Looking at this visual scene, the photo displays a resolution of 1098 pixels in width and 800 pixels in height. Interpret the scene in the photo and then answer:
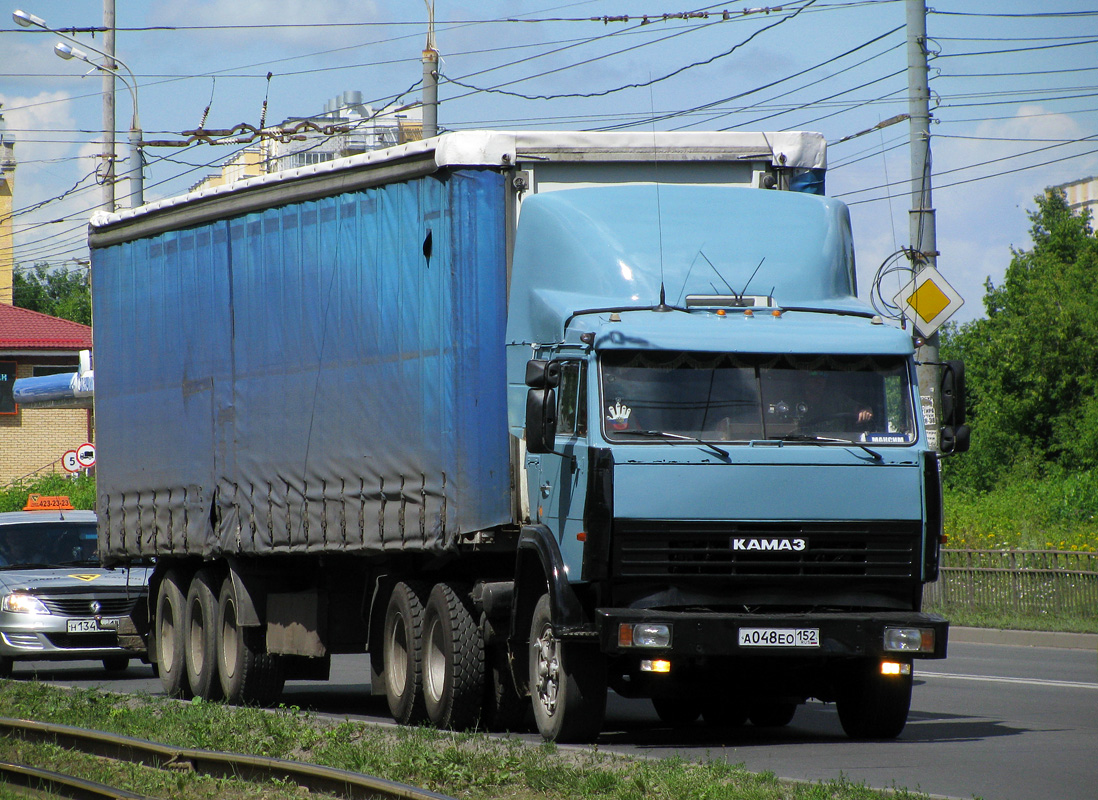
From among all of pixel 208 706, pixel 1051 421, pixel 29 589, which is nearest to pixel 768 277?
pixel 208 706

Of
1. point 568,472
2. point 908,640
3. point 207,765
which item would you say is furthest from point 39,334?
point 908,640

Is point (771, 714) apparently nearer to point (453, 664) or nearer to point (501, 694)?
point (501, 694)

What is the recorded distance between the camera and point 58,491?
45.3 m

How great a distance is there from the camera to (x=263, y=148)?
107ft

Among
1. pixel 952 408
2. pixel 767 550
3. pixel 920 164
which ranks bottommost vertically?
pixel 767 550

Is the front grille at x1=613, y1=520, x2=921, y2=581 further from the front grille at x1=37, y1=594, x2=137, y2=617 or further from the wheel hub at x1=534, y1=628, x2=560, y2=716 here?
the front grille at x1=37, y1=594, x2=137, y2=617

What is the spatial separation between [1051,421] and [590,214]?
1780 inches

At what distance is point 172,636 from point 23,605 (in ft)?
8.44

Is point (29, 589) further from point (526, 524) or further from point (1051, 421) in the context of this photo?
point (1051, 421)

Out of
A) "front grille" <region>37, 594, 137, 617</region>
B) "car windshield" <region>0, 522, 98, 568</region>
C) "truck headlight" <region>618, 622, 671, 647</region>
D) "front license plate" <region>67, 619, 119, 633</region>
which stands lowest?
"front license plate" <region>67, 619, 119, 633</region>

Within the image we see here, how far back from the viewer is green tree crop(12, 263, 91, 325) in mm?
105613

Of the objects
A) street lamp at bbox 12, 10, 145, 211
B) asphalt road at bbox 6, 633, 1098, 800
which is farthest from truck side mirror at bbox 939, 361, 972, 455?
street lamp at bbox 12, 10, 145, 211

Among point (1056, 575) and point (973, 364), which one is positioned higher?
point (973, 364)

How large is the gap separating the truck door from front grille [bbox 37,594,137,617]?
8.43 metres
